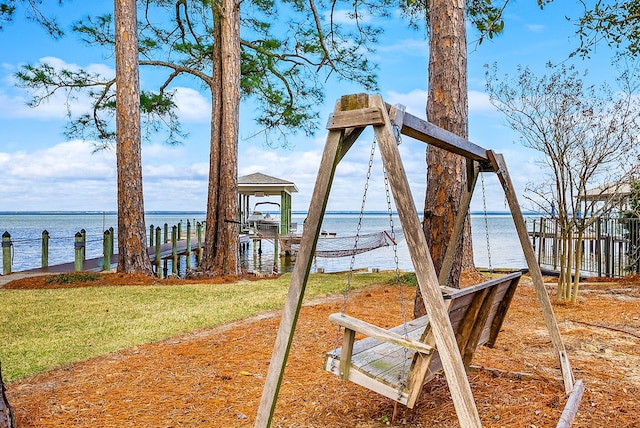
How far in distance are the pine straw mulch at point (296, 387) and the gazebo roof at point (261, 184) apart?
12217 mm

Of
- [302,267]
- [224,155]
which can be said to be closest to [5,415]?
[302,267]

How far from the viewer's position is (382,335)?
2031 millimetres

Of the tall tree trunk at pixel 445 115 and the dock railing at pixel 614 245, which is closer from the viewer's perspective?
the tall tree trunk at pixel 445 115

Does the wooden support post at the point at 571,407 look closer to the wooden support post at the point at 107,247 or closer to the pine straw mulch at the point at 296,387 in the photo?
the pine straw mulch at the point at 296,387

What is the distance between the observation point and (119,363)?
11.7 ft

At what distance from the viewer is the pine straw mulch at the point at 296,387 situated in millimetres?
2584

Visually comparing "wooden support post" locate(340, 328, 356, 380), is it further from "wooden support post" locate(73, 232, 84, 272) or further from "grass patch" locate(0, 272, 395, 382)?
"wooden support post" locate(73, 232, 84, 272)

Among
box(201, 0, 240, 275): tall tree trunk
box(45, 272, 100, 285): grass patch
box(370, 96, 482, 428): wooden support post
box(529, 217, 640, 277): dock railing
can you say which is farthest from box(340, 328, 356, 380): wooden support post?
box(529, 217, 640, 277): dock railing

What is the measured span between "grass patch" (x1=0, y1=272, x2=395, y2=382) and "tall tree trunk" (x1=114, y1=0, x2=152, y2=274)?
1.44 meters

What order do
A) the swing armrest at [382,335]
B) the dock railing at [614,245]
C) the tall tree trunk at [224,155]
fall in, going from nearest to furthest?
the swing armrest at [382,335] < the tall tree trunk at [224,155] < the dock railing at [614,245]

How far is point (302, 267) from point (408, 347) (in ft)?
1.75

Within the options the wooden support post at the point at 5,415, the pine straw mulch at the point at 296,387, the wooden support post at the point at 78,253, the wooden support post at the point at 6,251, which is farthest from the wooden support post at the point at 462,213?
the wooden support post at the point at 6,251

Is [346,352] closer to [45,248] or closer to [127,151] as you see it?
[127,151]

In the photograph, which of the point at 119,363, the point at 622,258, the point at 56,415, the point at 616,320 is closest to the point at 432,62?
the point at 616,320
